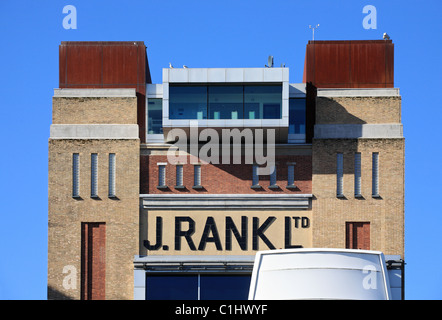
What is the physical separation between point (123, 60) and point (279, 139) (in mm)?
10384

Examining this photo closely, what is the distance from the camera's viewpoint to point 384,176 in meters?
44.7

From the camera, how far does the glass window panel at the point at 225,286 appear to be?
4303cm

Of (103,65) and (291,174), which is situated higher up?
(103,65)

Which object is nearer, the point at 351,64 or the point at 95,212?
the point at 95,212

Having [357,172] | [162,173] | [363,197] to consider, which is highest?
[357,172]

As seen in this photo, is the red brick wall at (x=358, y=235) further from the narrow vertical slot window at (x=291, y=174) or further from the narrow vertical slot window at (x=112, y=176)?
the narrow vertical slot window at (x=112, y=176)

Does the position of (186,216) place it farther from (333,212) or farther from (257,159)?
(333,212)

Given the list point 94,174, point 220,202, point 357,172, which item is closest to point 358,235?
point 357,172

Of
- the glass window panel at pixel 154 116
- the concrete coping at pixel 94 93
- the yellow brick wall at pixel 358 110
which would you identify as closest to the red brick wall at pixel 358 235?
the yellow brick wall at pixel 358 110

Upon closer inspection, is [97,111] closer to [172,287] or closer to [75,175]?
[75,175]

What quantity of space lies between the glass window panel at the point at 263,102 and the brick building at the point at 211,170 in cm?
6

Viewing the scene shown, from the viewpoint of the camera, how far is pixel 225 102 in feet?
144

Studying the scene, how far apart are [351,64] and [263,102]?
6.47 m
